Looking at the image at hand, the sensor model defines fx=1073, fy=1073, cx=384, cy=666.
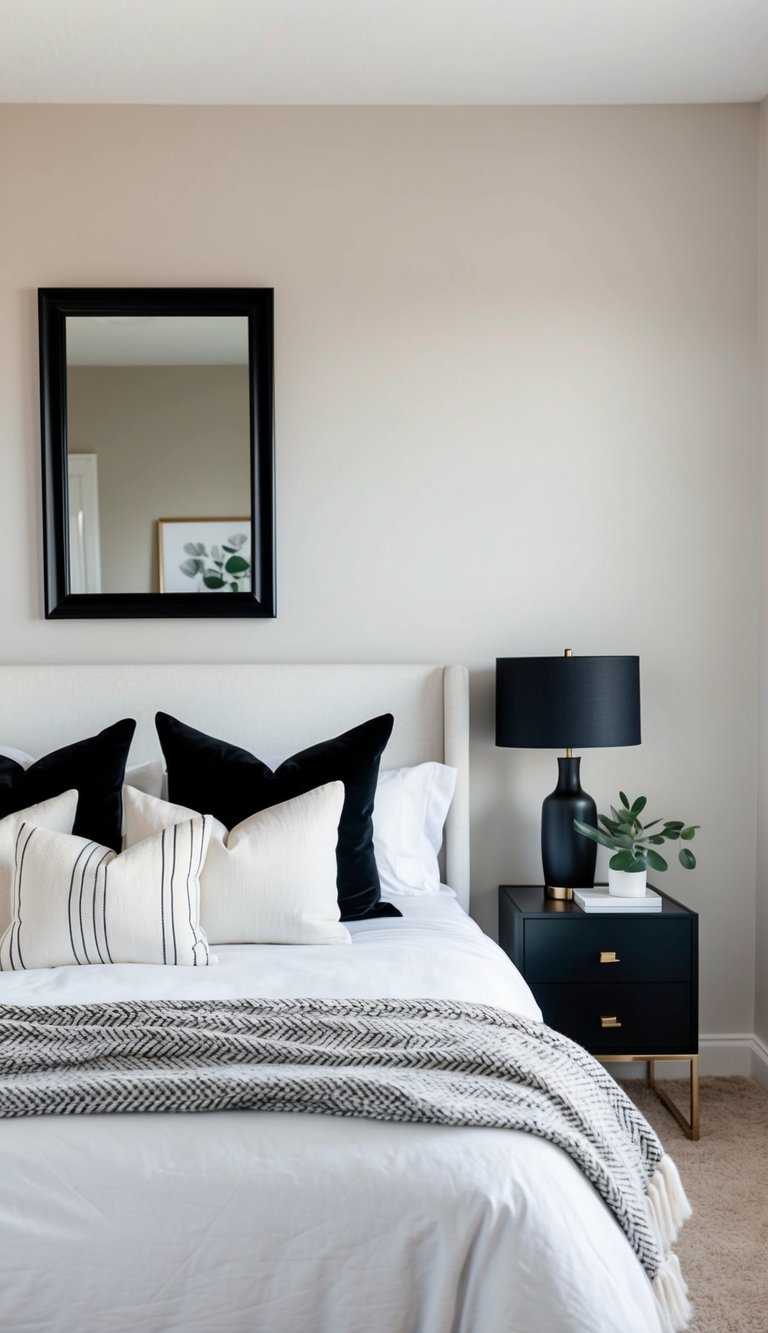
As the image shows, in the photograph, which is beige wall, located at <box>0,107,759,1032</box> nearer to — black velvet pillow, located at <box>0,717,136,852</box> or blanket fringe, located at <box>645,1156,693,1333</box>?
black velvet pillow, located at <box>0,717,136,852</box>

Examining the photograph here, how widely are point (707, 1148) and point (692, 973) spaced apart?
420 mm

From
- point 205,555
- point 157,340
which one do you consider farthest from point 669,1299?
point 157,340

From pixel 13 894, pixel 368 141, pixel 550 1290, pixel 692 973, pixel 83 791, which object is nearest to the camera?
pixel 550 1290

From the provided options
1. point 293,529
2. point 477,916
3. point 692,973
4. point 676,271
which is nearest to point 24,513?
point 293,529

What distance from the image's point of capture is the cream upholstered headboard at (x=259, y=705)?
3.01 metres

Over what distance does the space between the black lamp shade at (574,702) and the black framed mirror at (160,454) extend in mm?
800

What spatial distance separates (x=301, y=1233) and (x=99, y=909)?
979 millimetres

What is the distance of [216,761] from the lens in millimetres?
2637

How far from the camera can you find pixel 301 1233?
1303 mm

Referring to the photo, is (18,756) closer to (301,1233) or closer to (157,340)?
(157,340)

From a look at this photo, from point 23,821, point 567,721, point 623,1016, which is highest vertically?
point 567,721

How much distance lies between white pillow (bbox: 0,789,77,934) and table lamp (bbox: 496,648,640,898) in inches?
45.6

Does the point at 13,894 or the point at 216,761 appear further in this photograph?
the point at 216,761

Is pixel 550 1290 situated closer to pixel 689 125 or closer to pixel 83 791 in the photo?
pixel 83 791
